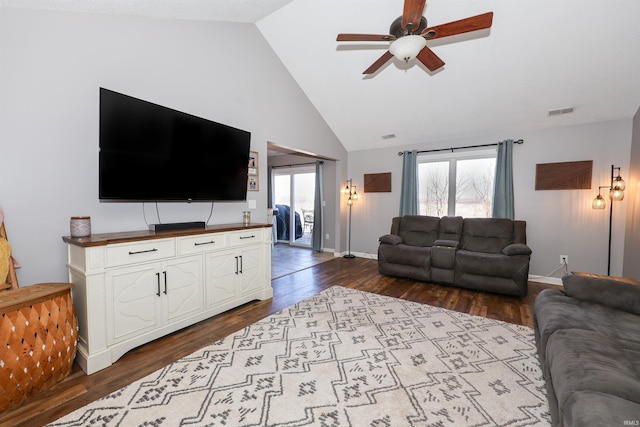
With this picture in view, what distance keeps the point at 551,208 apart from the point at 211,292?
4929mm

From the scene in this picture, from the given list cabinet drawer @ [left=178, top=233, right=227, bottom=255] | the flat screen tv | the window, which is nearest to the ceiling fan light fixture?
the flat screen tv

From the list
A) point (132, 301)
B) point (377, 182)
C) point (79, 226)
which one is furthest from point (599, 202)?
point (79, 226)

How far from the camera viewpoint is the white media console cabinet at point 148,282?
193 cm

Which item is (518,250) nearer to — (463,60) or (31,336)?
(463,60)

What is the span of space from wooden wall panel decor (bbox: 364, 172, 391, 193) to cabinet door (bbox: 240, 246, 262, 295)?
10.7 feet

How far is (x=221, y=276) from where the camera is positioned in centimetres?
283

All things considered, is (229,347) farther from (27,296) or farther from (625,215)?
(625,215)

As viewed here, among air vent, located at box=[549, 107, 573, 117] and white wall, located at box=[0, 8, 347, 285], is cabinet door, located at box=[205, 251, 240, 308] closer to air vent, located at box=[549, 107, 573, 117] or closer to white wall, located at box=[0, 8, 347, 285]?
white wall, located at box=[0, 8, 347, 285]

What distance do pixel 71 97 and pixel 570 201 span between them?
604cm

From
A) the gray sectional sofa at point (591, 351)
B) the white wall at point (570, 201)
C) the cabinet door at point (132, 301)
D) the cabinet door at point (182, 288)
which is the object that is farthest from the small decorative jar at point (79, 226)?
the white wall at point (570, 201)

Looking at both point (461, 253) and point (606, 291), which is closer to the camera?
point (606, 291)

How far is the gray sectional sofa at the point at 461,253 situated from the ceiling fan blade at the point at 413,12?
293cm

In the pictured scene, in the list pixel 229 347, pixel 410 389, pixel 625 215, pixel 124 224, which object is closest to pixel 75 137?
pixel 124 224

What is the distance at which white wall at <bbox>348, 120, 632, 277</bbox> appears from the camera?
12.1 ft
